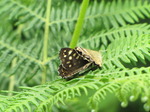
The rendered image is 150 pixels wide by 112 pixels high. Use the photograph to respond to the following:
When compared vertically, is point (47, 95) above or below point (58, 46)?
below

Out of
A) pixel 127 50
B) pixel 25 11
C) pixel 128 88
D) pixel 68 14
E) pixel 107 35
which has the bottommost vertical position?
pixel 128 88

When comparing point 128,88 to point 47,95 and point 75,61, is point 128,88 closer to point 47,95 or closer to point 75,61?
point 47,95

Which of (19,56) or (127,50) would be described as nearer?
(127,50)

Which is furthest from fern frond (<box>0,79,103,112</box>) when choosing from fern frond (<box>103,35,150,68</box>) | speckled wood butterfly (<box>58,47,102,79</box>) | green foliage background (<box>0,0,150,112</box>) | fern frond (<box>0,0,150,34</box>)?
fern frond (<box>0,0,150,34</box>)

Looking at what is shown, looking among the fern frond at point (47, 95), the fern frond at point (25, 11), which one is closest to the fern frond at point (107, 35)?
the fern frond at point (25, 11)

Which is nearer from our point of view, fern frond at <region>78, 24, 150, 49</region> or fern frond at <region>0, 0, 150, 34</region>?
fern frond at <region>78, 24, 150, 49</region>

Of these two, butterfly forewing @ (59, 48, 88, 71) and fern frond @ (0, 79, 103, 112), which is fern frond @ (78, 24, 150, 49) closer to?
butterfly forewing @ (59, 48, 88, 71)

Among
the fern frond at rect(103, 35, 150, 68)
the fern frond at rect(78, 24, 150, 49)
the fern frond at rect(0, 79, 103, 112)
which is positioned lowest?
the fern frond at rect(0, 79, 103, 112)

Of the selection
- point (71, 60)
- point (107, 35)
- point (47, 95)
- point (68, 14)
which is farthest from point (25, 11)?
point (47, 95)
